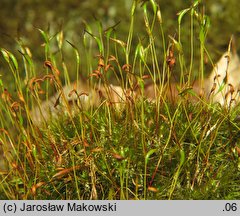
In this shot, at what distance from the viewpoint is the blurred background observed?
4.14 meters

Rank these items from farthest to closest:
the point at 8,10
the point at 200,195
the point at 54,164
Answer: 1. the point at 8,10
2. the point at 54,164
3. the point at 200,195

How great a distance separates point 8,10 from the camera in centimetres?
416

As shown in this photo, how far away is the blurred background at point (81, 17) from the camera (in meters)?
4.14

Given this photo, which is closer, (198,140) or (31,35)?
(198,140)

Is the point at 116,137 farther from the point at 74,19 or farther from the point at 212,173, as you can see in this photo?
the point at 74,19

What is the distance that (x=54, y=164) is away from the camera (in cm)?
282

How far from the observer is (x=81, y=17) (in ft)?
13.7

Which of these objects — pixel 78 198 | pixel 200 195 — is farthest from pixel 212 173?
pixel 78 198

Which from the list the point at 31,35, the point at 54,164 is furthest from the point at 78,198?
the point at 31,35

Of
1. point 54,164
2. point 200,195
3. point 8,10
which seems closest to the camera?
point 200,195

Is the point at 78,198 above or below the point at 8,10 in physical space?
below

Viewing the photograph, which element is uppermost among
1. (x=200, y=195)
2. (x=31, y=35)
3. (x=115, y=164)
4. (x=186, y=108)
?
(x=31, y=35)

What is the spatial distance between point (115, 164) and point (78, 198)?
0.71 ft

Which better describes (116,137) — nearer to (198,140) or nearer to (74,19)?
(198,140)
